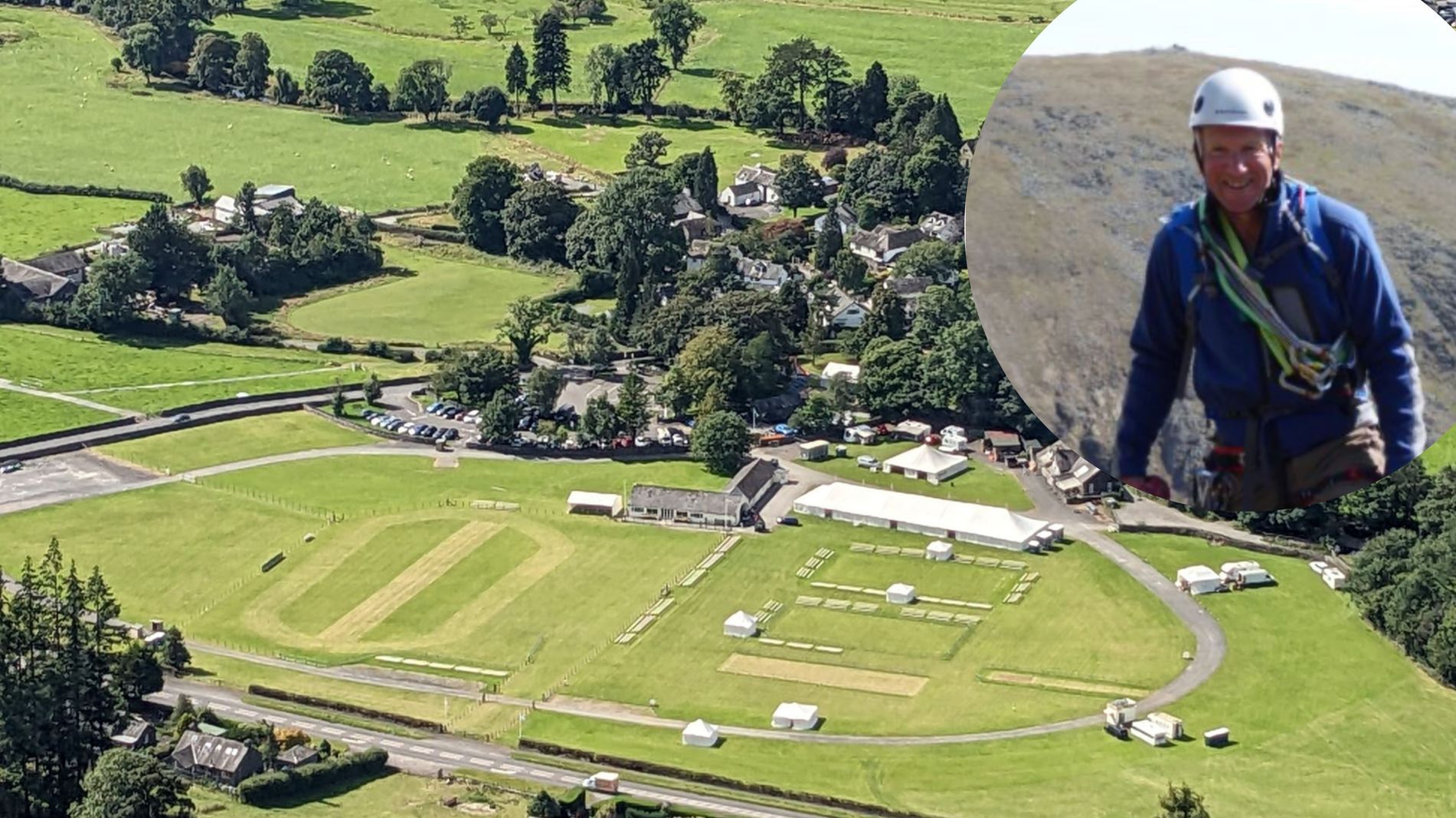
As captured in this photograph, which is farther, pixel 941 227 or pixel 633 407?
pixel 941 227

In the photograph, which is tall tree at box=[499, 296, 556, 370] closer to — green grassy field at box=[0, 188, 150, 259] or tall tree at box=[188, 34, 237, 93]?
green grassy field at box=[0, 188, 150, 259]

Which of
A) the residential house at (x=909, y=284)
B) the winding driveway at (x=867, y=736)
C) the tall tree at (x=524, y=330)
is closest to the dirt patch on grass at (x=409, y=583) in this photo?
the winding driveway at (x=867, y=736)

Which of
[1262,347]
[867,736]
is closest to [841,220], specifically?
[867,736]

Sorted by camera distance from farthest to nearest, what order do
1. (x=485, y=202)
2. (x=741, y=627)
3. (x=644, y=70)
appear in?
(x=644, y=70) → (x=485, y=202) → (x=741, y=627)

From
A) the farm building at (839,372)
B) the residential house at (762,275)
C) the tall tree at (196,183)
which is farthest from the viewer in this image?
the tall tree at (196,183)

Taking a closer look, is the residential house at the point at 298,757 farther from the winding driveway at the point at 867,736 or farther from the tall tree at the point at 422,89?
the tall tree at the point at 422,89

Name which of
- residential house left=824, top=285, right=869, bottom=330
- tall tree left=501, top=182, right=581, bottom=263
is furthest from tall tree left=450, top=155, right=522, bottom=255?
residential house left=824, top=285, right=869, bottom=330

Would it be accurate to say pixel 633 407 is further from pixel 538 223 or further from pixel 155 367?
pixel 538 223

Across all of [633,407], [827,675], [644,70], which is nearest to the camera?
[827,675]
